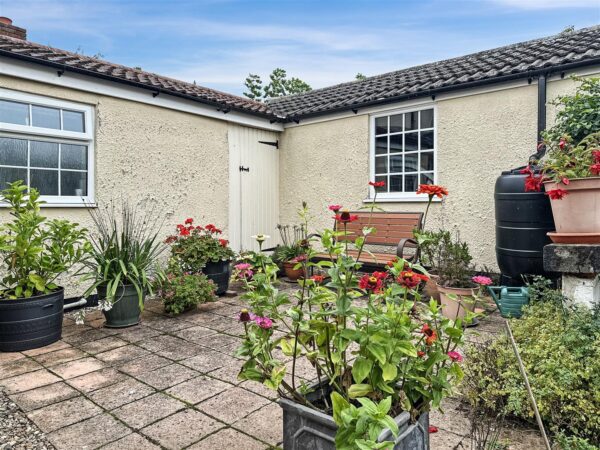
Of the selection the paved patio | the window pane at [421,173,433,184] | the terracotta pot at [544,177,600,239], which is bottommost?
the paved patio

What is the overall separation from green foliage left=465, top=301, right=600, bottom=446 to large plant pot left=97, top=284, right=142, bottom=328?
11.2 feet

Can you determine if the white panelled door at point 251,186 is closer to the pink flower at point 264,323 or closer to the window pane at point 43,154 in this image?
the window pane at point 43,154

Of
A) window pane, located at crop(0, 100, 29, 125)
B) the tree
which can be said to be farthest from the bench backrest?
the tree

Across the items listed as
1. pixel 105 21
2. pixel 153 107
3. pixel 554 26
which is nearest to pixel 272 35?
pixel 105 21

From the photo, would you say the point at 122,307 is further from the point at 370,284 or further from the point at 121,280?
the point at 370,284

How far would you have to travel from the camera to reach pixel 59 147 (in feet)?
16.4

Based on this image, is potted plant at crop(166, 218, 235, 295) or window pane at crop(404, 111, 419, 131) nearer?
potted plant at crop(166, 218, 235, 295)

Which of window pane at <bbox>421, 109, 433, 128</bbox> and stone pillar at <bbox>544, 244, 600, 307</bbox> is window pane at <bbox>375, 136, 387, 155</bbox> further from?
stone pillar at <bbox>544, 244, 600, 307</bbox>

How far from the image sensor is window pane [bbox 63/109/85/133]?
16.6ft

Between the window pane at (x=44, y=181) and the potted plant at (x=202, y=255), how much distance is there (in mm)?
1574

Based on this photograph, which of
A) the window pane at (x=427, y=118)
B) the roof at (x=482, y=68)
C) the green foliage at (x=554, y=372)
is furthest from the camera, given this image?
the window pane at (x=427, y=118)

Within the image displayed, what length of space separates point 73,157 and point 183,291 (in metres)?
2.37

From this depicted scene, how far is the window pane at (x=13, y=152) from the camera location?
4555 millimetres

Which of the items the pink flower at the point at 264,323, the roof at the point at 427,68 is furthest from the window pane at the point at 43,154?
the pink flower at the point at 264,323
